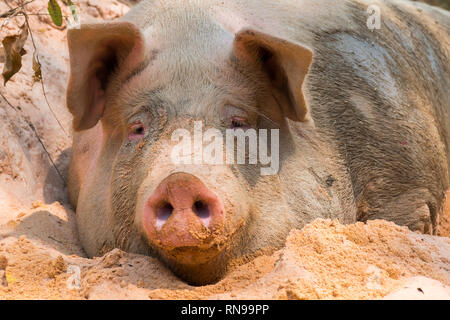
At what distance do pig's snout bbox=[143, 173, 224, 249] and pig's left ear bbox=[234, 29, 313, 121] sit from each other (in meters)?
0.79

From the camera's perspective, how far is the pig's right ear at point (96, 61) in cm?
319

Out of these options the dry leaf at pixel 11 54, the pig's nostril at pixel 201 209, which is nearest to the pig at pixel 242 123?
the pig's nostril at pixel 201 209

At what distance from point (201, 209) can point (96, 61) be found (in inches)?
44.4

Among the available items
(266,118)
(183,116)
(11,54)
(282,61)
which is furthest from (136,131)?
(11,54)

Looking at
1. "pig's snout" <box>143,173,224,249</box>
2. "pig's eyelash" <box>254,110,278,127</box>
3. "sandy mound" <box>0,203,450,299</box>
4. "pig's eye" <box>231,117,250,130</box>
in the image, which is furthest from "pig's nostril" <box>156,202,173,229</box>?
"pig's eyelash" <box>254,110,278,127</box>

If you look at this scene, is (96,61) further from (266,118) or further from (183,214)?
(183,214)

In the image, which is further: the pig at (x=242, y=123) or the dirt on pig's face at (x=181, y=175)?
the pig at (x=242, y=123)

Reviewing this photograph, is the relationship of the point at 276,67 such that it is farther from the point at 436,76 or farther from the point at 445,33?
the point at 445,33

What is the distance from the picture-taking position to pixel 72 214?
3.96 m

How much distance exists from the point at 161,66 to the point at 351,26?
4.60 feet

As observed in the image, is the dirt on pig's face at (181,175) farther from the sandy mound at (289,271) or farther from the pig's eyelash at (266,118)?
the sandy mound at (289,271)

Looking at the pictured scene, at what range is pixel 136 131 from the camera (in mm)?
3209

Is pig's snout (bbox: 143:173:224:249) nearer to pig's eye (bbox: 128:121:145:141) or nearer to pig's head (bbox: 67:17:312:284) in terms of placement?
pig's head (bbox: 67:17:312:284)

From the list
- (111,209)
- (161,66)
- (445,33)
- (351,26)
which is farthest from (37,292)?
(445,33)
